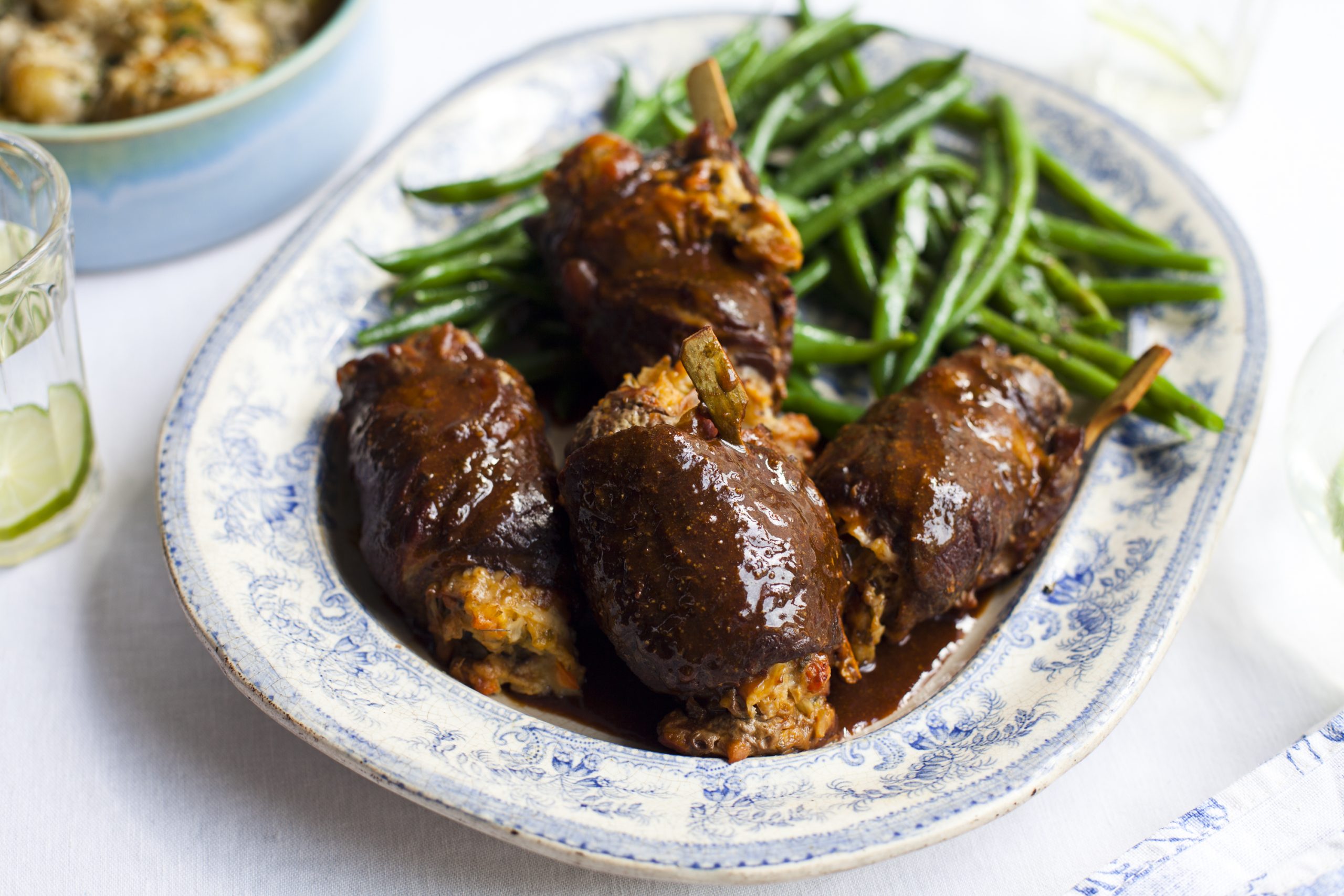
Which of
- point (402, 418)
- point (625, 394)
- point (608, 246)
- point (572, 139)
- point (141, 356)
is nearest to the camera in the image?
point (625, 394)

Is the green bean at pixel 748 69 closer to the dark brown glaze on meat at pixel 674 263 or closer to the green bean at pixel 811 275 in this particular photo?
the green bean at pixel 811 275

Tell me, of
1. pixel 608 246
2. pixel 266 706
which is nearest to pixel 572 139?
pixel 608 246

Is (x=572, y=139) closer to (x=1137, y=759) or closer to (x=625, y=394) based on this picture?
(x=625, y=394)

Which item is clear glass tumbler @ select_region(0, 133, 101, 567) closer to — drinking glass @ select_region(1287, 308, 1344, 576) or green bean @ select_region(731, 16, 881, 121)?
green bean @ select_region(731, 16, 881, 121)

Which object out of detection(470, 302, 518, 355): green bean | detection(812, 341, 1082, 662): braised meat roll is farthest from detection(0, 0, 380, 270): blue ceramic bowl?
detection(812, 341, 1082, 662): braised meat roll

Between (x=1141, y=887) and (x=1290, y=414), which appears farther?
(x=1290, y=414)

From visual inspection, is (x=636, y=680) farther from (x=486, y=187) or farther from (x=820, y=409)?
(x=486, y=187)

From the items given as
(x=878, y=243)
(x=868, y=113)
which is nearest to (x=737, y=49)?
(x=868, y=113)

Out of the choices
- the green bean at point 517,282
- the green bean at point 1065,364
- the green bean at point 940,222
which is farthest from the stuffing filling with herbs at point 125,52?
the green bean at point 1065,364
